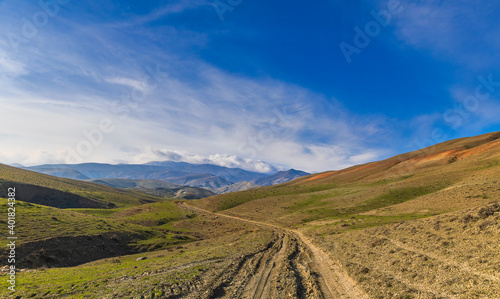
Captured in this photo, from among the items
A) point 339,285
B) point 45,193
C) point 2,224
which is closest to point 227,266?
point 339,285

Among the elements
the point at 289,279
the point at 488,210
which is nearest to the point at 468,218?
the point at 488,210

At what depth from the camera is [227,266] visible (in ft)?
80.3

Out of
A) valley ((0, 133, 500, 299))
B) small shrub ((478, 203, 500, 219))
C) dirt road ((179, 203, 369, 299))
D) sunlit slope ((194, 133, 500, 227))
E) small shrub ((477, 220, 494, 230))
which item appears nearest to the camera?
valley ((0, 133, 500, 299))

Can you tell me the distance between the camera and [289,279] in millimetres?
20469

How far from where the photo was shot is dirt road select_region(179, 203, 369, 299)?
17406 millimetres

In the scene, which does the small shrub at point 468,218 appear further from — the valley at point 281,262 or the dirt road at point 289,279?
the dirt road at point 289,279

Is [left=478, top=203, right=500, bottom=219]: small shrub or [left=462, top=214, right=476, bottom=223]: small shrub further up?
[left=478, top=203, right=500, bottom=219]: small shrub

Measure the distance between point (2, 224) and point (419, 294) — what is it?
5627 cm

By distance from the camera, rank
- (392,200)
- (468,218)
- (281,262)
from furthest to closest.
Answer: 1. (392,200)
2. (281,262)
3. (468,218)

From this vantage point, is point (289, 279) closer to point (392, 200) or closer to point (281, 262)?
point (281, 262)

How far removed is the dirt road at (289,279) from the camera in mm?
17406

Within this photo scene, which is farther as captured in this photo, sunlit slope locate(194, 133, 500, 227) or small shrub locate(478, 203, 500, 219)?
sunlit slope locate(194, 133, 500, 227)

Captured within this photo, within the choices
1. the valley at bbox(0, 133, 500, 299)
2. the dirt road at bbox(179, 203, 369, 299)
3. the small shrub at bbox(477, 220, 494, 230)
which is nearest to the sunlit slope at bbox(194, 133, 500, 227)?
the valley at bbox(0, 133, 500, 299)

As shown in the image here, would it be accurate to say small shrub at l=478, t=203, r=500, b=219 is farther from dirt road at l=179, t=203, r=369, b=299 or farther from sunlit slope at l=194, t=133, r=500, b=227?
sunlit slope at l=194, t=133, r=500, b=227
